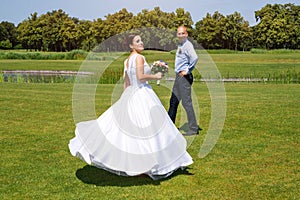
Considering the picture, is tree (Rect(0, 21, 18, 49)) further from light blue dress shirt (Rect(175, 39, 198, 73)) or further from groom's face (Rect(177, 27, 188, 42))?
groom's face (Rect(177, 27, 188, 42))

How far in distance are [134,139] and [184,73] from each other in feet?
12.5

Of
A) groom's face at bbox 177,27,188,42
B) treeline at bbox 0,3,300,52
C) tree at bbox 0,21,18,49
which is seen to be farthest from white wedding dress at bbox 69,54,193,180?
tree at bbox 0,21,18,49

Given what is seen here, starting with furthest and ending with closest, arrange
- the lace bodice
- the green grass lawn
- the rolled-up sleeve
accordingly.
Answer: the rolled-up sleeve, the lace bodice, the green grass lawn

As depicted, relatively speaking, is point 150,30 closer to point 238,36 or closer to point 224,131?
point 224,131

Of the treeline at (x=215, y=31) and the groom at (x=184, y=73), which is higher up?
the treeline at (x=215, y=31)

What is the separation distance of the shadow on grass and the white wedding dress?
0.65ft

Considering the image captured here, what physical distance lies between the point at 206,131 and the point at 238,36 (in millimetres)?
79040

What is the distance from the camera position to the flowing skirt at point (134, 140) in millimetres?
6430

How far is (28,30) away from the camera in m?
94.2

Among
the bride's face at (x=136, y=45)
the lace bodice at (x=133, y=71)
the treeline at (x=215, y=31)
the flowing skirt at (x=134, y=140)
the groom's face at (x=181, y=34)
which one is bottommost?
the flowing skirt at (x=134, y=140)

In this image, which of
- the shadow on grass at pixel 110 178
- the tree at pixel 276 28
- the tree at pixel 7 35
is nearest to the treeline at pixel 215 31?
the tree at pixel 276 28

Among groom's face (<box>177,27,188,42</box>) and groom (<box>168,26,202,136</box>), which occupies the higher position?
groom's face (<box>177,27,188,42</box>)

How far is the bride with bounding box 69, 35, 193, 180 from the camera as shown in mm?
6438

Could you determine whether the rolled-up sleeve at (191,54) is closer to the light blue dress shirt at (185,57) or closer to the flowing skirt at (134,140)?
the light blue dress shirt at (185,57)
